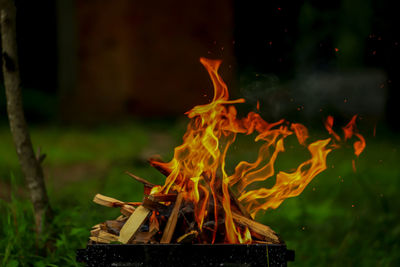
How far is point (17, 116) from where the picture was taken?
3705mm

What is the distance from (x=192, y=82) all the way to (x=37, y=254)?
27.6ft

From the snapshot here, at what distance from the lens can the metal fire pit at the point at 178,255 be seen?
2531mm

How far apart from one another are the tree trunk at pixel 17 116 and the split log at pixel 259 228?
1.47 m

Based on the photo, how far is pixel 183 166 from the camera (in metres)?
3.03

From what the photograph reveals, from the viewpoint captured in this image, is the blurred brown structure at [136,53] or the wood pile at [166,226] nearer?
the wood pile at [166,226]

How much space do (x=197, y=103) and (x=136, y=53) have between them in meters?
1.53

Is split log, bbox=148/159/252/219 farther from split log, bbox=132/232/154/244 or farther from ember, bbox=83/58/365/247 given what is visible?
split log, bbox=132/232/154/244

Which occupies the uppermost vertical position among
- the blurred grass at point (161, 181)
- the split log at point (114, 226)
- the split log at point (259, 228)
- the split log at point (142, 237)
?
the split log at point (259, 228)

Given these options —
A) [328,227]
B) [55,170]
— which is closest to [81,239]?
[328,227]

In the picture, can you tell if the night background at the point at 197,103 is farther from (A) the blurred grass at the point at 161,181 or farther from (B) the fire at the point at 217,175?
(B) the fire at the point at 217,175

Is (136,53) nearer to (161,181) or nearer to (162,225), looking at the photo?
(161,181)

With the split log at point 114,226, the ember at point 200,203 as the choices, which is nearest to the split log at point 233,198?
the ember at point 200,203

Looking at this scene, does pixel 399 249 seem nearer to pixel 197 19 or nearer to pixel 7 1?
pixel 7 1

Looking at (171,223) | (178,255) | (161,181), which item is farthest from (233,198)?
(161,181)
